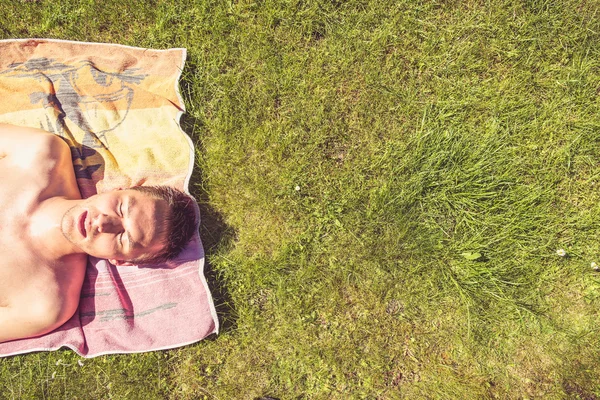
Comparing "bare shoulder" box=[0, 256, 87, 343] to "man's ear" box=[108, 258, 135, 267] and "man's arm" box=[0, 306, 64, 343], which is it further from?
"man's ear" box=[108, 258, 135, 267]

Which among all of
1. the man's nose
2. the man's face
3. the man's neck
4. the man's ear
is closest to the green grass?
the man's face

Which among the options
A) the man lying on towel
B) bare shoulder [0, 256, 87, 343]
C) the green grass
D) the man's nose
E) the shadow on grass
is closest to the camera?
the man's nose

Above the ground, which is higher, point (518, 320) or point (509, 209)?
point (509, 209)

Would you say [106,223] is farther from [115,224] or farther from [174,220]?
[174,220]

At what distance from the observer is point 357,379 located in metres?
3.86

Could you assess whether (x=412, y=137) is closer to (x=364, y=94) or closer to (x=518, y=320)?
(x=364, y=94)

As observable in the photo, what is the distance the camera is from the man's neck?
12.1 ft

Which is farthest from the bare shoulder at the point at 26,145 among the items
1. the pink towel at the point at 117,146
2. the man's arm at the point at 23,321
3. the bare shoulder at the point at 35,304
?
the man's arm at the point at 23,321

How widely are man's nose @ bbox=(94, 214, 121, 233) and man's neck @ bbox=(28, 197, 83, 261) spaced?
1.43 ft

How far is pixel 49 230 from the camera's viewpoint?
3.70 m

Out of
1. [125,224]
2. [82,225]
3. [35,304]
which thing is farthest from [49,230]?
[125,224]

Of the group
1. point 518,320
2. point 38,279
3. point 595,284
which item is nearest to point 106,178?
point 38,279

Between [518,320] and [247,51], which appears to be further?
[247,51]

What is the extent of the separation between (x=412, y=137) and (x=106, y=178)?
3.00 meters
